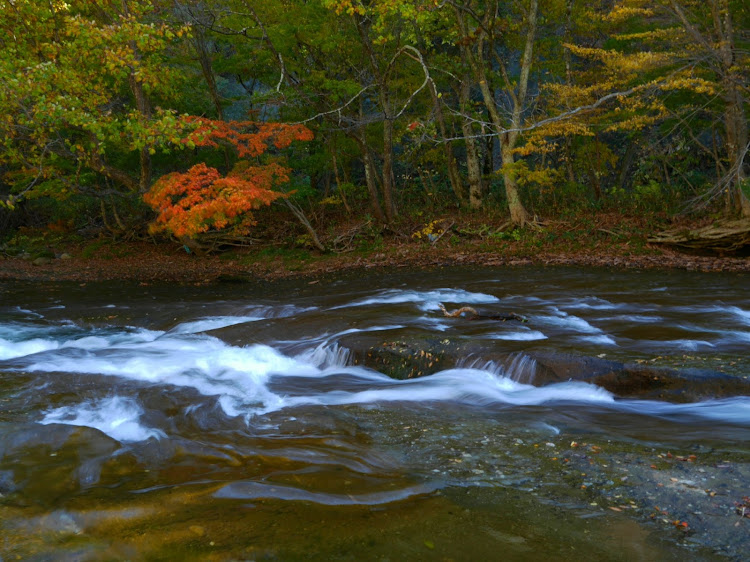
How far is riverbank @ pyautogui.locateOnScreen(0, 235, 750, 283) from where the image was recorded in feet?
47.0

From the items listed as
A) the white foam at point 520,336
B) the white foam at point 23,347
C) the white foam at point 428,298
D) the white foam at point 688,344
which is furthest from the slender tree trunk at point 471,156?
the white foam at point 23,347

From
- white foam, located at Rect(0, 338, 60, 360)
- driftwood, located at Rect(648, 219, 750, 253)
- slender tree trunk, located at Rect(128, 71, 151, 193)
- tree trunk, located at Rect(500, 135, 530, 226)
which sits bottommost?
white foam, located at Rect(0, 338, 60, 360)

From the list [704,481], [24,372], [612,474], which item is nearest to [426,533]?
A: [612,474]

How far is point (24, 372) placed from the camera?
738 cm

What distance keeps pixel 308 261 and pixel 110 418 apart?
40.1 feet

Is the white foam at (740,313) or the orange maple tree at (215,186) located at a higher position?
the orange maple tree at (215,186)

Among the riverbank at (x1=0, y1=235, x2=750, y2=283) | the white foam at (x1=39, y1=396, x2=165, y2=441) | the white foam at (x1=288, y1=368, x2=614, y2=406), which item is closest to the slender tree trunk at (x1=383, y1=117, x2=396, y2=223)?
the riverbank at (x1=0, y1=235, x2=750, y2=283)

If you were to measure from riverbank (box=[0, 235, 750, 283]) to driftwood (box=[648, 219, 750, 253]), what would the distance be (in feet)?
1.10

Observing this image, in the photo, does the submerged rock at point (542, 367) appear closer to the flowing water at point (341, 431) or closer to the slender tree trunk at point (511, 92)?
the flowing water at point (341, 431)

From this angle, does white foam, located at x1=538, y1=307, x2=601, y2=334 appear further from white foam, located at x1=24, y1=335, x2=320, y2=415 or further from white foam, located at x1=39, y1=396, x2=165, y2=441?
white foam, located at x1=39, y1=396, x2=165, y2=441

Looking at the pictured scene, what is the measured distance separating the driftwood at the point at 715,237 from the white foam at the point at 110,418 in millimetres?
13169

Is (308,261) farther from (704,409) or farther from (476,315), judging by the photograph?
(704,409)

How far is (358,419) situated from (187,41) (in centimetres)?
1759

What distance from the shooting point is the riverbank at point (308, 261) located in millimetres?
14328
